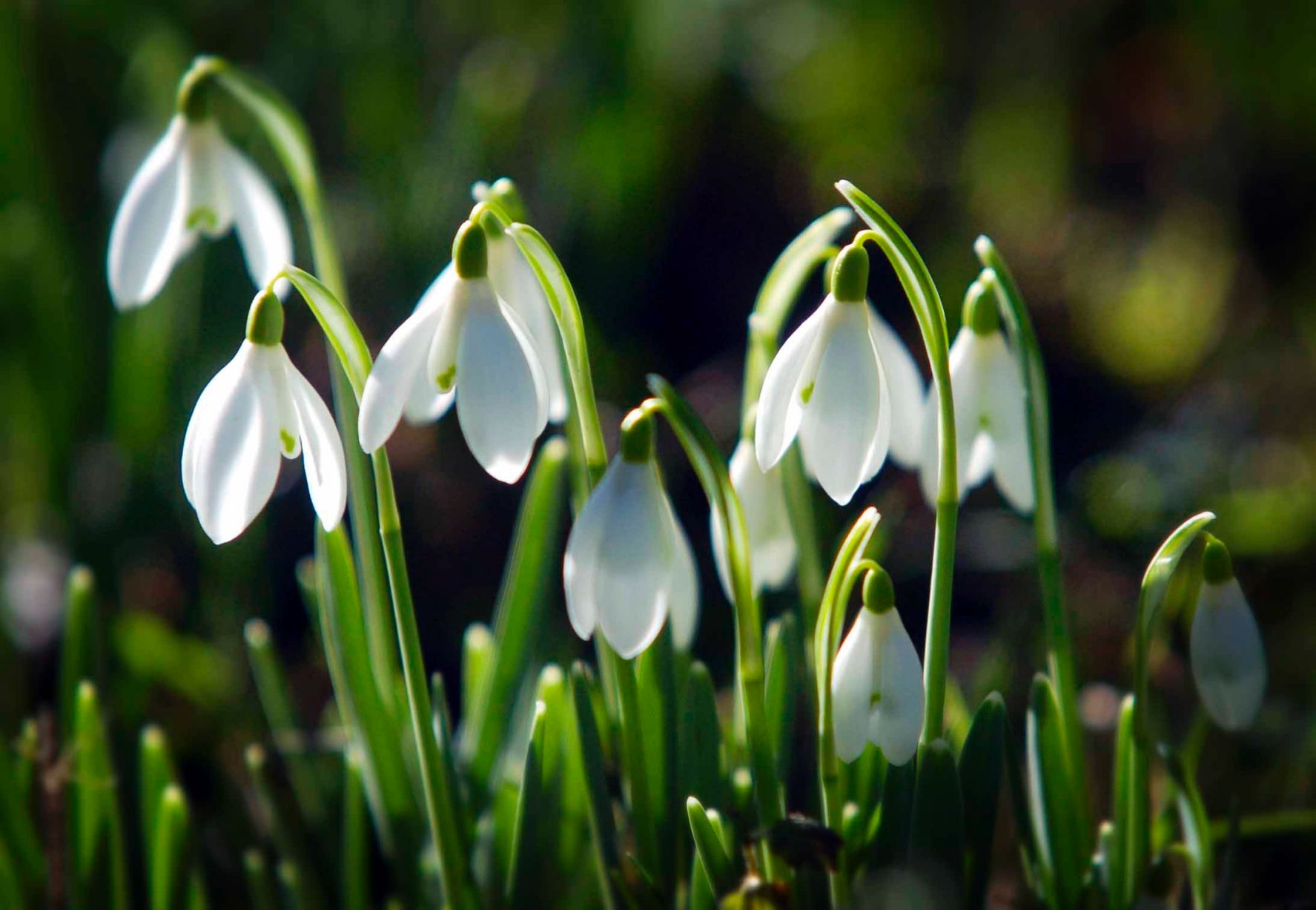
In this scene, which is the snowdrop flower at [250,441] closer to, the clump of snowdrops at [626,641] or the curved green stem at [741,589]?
the clump of snowdrops at [626,641]

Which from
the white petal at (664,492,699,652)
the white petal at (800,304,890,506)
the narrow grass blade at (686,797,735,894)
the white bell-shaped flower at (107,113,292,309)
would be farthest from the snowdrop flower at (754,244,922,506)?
the white bell-shaped flower at (107,113,292,309)

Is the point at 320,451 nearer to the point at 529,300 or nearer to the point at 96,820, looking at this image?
the point at 529,300

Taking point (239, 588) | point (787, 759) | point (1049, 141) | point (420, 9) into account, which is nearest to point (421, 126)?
point (420, 9)

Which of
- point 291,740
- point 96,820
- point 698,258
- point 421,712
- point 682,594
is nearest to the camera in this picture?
point 421,712

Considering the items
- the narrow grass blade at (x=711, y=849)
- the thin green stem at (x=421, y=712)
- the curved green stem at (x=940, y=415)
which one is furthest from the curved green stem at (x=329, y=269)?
the curved green stem at (x=940, y=415)

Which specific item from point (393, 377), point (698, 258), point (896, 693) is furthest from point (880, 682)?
point (698, 258)

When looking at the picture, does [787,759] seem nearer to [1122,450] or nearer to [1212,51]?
[1122,450]
